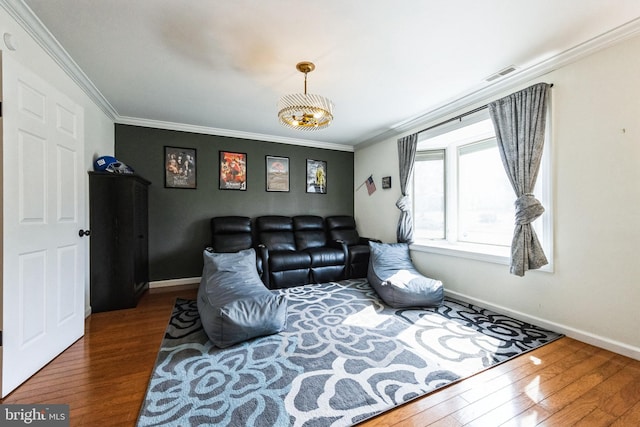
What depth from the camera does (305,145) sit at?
496 cm

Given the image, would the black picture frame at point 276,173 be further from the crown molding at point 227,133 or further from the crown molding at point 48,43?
the crown molding at point 48,43

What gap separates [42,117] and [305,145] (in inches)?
141

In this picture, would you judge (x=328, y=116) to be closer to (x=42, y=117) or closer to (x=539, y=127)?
(x=539, y=127)

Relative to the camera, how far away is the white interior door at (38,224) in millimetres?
1594

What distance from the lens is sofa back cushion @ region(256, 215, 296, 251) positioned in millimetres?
4148

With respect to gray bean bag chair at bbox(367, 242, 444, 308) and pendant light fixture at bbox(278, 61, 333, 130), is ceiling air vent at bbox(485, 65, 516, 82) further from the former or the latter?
gray bean bag chair at bbox(367, 242, 444, 308)

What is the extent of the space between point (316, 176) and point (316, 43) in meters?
3.03

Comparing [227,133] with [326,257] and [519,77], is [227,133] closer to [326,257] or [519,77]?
[326,257]

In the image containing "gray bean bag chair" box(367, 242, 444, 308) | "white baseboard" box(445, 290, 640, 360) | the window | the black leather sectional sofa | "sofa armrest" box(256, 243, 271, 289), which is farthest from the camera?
the black leather sectional sofa

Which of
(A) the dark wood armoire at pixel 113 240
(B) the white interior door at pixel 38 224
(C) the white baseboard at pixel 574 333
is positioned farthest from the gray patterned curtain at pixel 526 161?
(A) the dark wood armoire at pixel 113 240

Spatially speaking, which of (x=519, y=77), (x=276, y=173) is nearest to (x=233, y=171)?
(x=276, y=173)

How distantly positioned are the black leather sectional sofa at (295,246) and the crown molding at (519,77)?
2.05 metres

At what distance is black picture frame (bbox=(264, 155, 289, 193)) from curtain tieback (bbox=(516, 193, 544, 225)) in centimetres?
343

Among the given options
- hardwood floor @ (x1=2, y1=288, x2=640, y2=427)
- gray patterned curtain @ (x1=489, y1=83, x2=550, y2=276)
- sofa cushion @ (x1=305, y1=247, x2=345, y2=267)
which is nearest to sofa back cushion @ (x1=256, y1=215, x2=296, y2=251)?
sofa cushion @ (x1=305, y1=247, x2=345, y2=267)
